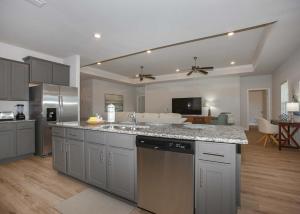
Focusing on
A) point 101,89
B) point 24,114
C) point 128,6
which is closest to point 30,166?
point 24,114

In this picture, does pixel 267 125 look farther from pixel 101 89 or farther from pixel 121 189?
pixel 101 89

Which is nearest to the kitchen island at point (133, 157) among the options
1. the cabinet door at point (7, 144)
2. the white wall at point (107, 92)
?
the cabinet door at point (7, 144)

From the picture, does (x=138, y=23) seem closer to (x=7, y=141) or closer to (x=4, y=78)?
(x=4, y=78)

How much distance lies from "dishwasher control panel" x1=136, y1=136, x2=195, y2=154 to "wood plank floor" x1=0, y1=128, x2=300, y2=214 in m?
0.81

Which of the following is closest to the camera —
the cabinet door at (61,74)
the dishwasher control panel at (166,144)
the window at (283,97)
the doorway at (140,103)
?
the dishwasher control panel at (166,144)

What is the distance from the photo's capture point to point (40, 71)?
4188 millimetres

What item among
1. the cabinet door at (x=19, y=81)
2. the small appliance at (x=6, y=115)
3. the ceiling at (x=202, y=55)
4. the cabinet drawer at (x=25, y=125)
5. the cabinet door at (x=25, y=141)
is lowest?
the cabinet door at (x=25, y=141)

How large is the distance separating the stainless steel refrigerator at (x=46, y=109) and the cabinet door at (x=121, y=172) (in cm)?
279

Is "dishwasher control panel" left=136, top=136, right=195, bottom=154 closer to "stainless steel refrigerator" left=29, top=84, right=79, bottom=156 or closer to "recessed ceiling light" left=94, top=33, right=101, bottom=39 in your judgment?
"recessed ceiling light" left=94, top=33, right=101, bottom=39

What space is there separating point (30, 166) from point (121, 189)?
2.49 m

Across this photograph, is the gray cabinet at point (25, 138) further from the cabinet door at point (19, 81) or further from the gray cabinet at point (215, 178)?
the gray cabinet at point (215, 178)

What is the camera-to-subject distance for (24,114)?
4.16m

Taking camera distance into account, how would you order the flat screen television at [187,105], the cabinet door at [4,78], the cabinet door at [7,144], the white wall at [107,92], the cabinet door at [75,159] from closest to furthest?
the cabinet door at [75,159] → the cabinet door at [7,144] → the cabinet door at [4,78] → the white wall at [107,92] → the flat screen television at [187,105]

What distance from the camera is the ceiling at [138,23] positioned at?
2441 mm
